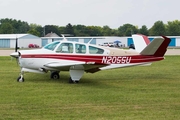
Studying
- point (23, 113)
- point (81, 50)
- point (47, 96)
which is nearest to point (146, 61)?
point (81, 50)

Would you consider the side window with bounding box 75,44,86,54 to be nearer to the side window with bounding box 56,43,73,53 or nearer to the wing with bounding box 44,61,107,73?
the side window with bounding box 56,43,73,53

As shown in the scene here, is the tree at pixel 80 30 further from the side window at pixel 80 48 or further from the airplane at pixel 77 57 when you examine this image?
the side window at pixel 80 48

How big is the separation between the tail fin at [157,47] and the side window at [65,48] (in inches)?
118

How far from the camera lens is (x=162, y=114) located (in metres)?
7.49

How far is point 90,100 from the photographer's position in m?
9.06

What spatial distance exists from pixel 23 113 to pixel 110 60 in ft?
21.8

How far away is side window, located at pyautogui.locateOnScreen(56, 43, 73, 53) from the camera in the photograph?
13.0m

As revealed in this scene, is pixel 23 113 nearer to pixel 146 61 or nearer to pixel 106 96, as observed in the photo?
pixel 106 96

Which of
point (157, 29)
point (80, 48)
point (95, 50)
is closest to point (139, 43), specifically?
point (95, 50)

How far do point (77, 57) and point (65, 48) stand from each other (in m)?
0.58

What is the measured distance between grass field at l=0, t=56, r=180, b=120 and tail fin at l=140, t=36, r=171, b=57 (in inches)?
52.6

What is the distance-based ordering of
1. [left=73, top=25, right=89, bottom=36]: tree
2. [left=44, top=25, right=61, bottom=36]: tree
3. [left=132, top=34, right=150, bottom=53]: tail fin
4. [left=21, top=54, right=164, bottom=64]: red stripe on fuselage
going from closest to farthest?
[left=21, top=54, right=164, bottom=64]: red stripe on fuselage < [left=132, top=34, right=150, bottom=53]: tail fin < [left=73, top=25, right=89, bottom=36]: tree < [left=44, top=25, right=61, bottom=36]: tree

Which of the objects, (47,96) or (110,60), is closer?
(47,96)

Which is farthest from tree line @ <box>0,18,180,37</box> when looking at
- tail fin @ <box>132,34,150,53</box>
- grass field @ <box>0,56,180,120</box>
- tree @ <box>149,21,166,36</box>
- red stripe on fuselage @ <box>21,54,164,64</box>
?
grass field @ <box>0,56,180,120</box>
